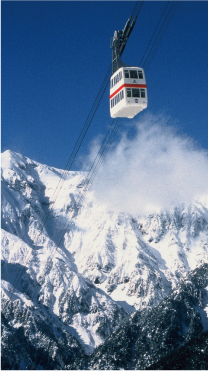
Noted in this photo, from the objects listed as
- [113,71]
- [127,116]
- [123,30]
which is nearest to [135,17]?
[123,30]

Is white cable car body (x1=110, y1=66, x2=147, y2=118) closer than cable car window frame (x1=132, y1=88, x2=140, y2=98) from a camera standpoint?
Yes

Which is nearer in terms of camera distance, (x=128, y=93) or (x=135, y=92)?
(x=128, y=93)

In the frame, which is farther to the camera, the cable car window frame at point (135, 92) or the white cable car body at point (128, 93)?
the cable car window frame at point (135, 92)

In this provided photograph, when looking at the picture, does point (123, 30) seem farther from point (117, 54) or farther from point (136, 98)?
point (136, 98)

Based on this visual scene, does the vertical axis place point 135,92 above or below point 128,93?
above

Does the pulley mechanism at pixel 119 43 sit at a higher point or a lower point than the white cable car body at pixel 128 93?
higher

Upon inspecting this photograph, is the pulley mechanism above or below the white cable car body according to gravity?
above
